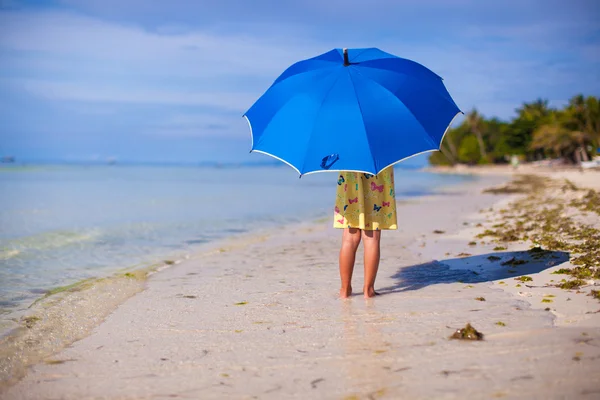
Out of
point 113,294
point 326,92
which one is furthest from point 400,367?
point 113,294

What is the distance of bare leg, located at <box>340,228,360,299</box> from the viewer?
515 cm

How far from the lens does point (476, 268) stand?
665cm

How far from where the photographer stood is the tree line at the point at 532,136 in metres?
63.5

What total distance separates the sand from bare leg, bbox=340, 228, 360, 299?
157 millimetres

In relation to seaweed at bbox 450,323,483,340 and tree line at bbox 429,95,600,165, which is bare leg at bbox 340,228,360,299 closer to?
seaweed at bbox 450,323,483,340

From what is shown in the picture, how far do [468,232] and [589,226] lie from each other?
7.19 ft

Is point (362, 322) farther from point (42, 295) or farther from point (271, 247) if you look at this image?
point (271, 247)

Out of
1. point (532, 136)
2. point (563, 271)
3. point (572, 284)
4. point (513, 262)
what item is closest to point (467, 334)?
point (572, 284)

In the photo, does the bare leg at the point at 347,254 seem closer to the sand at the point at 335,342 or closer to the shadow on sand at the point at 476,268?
the sand at the point at 335,342

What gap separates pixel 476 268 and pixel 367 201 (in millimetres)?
2396

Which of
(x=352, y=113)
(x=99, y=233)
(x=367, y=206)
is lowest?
(x=99, y=233)

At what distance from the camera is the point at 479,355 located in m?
3.52

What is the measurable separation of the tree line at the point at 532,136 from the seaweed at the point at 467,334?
952 inches

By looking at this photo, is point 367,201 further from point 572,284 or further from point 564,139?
point 564,139
